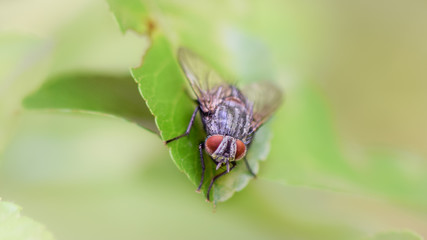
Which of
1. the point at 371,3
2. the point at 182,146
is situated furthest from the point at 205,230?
the point at 371,3

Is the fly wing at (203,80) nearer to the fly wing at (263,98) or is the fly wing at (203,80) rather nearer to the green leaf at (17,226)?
the fly wing at (263,98)

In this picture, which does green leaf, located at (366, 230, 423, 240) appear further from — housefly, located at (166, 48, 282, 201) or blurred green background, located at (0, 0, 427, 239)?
housefly, located at (166, 48, 282, 201)

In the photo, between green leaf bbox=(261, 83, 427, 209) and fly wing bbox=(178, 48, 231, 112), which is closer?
fly wing bbox=(178, 48, 231, 112)

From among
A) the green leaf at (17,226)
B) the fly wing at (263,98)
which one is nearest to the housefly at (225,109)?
the fly wing at (263,98)

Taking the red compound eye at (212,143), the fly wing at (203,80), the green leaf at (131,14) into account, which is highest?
the green leaf at (131,14)

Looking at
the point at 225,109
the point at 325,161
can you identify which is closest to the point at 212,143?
the point at 225,109

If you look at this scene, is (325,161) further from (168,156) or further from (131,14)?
(131,14)

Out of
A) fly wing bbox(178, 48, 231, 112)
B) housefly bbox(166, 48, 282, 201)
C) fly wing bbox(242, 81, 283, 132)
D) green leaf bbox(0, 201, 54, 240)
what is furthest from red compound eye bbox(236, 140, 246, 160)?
green leaf bbox(0, 201, 54, 240)
